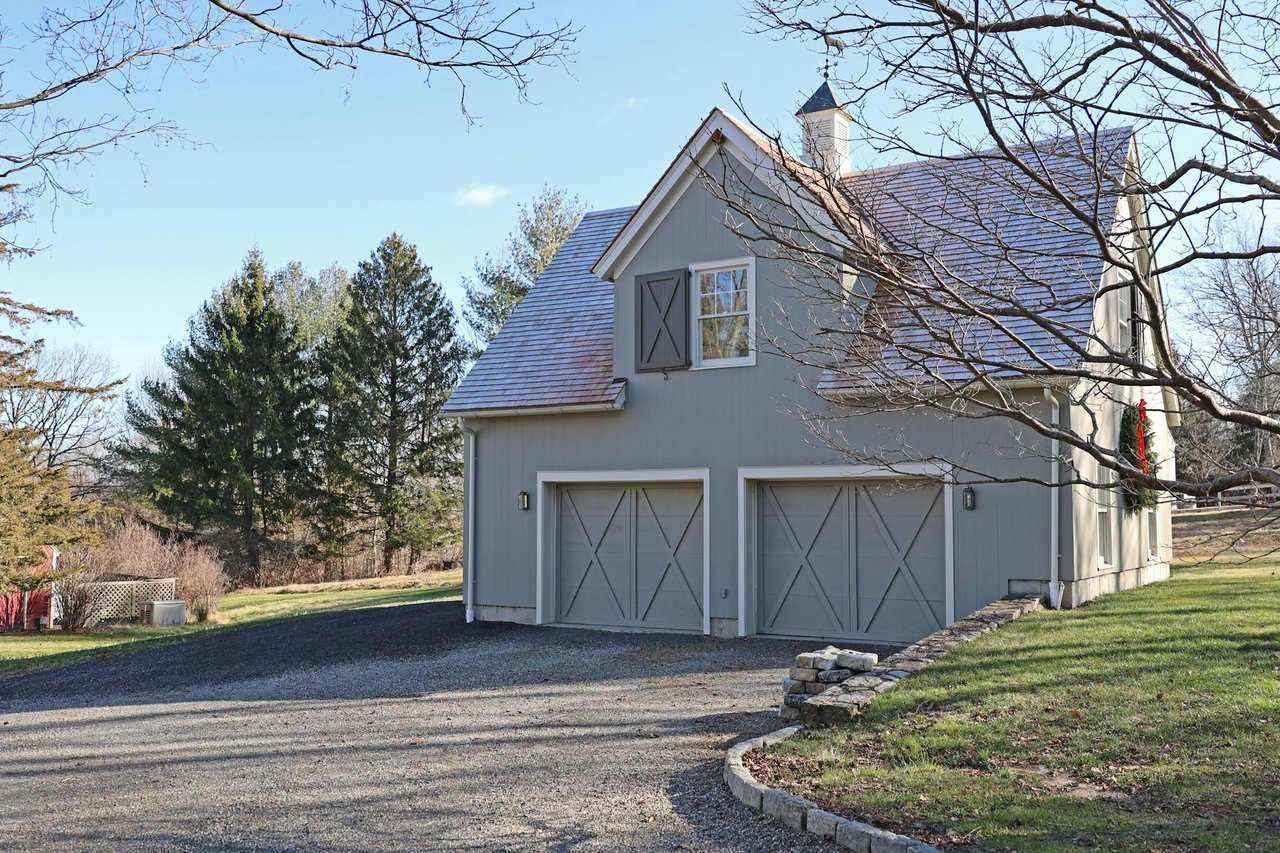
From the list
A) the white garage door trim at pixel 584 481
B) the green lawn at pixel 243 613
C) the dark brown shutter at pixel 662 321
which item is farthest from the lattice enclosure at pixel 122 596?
the dark brown shutter at pixel 662 321

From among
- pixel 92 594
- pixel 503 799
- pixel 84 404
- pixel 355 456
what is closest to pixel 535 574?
pixel 503 799

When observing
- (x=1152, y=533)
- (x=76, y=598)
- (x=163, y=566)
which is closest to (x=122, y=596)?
(x=76, y=598)

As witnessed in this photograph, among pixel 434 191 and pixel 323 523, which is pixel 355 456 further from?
pixel 434 191

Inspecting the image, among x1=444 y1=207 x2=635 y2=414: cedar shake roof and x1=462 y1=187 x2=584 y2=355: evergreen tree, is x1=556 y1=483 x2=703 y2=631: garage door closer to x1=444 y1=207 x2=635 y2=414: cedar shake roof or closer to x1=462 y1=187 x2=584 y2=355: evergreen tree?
x1=444 y1=207 x2=635 y2=414: cedar shake roof

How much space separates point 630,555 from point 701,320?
11.5 feet

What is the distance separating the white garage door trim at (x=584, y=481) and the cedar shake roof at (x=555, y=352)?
1080mm

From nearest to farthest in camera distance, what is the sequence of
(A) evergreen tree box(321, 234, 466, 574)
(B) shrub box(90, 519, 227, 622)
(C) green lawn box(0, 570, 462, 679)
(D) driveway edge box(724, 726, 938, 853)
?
(D) driveway edge box(724, 726, 938, 853), (C) green lawn box(0, 570, 462, 679), (B) shrub box(90, 519, 227, 622), (A) evergreen tree box(321, 234, 466, 574)

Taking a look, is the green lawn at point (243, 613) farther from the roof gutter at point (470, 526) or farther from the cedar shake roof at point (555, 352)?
the cedar shake roof at point (555, 352)

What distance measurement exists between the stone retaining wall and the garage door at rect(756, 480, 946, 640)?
2.80 metres

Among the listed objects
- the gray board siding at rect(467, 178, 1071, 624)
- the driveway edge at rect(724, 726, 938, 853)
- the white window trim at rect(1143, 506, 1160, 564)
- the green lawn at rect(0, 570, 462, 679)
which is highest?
the gray board siding at rect(467, 178, 1071, 624)

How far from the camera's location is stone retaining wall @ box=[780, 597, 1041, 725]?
25.5 ft

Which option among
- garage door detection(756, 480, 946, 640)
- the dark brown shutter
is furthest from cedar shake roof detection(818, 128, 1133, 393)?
the dark brown shutter

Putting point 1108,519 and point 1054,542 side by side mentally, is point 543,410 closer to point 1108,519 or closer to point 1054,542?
point 1054,542

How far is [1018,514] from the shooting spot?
12016mm
